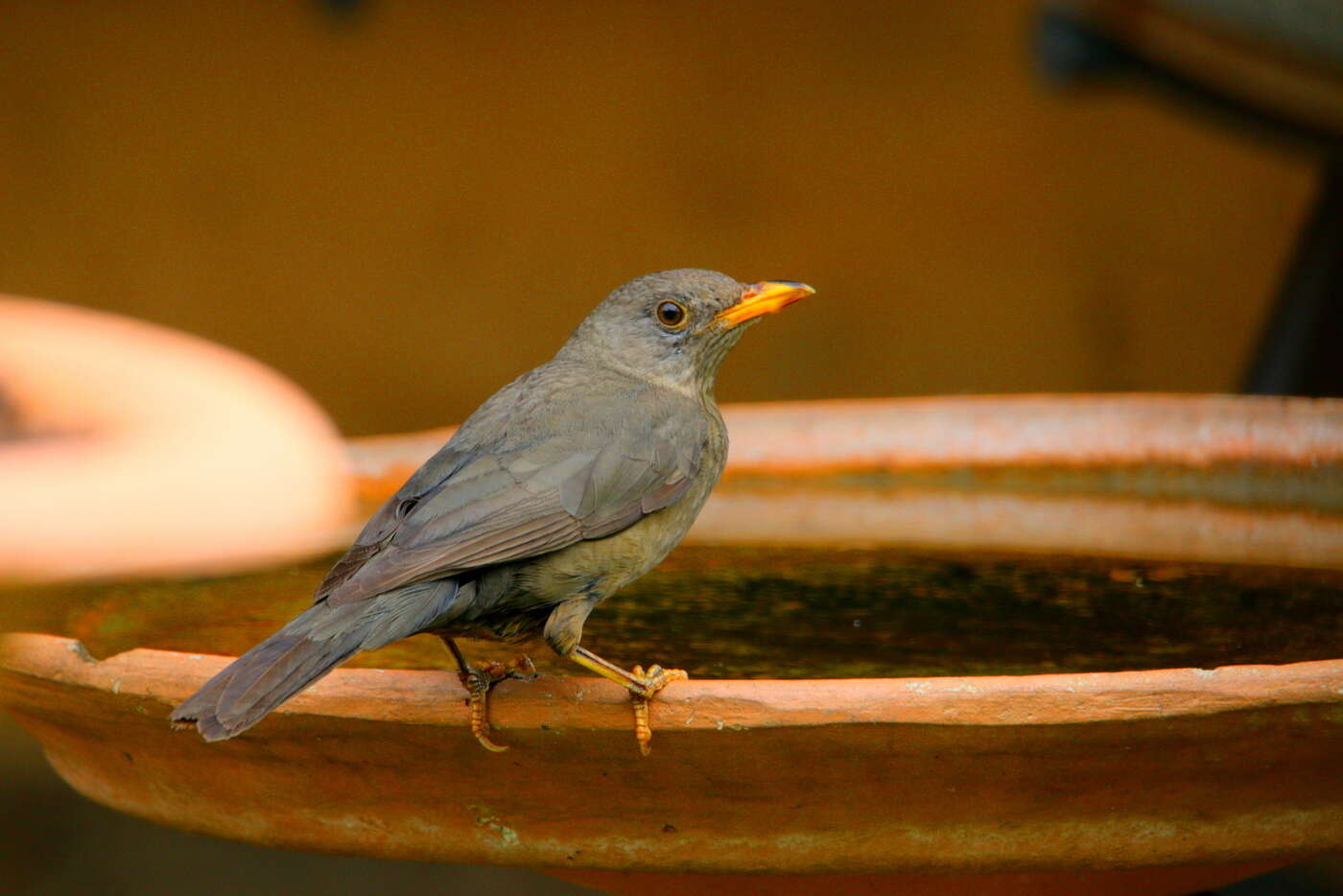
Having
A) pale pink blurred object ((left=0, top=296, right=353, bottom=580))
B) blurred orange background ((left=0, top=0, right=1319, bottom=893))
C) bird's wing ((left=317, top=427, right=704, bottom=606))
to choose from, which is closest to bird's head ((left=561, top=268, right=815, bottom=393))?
bird's wing ((left=317, top=427, right=704, bottom=606))

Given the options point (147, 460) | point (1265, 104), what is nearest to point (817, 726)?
point (147, 460)

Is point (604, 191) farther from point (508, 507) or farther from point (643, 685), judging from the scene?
point (643, 685)

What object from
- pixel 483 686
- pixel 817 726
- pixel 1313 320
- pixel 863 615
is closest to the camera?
pixel 817 726

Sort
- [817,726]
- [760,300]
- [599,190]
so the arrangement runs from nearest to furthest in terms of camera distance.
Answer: [817,726] → [760,300] → [599,190]

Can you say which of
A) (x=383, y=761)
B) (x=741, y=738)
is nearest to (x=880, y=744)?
(x=741, y=738)

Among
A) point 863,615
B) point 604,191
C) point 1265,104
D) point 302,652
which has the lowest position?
point 863,615

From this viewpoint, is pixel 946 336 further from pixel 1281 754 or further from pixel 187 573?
pixel 1281 754
